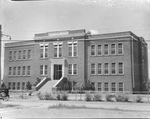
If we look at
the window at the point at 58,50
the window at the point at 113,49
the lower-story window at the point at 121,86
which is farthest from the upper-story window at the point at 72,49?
the lower-story window at the point at 121,86

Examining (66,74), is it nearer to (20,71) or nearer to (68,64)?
(68,64)

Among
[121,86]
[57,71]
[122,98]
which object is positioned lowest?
[122,98]

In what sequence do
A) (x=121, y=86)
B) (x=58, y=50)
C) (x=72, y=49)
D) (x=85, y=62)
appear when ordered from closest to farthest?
(x=121, y=86) < (x=85, y=62) < (x=72, y=49) < (x=58, y=50)

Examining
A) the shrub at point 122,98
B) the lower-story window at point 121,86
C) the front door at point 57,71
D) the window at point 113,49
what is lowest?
the shrub at point 122,98

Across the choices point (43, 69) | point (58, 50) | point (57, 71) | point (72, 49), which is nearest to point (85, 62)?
point (72, 49)

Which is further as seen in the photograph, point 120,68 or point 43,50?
point 43,50

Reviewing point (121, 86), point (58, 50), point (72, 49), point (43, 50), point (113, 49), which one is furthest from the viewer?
point (43, 50)

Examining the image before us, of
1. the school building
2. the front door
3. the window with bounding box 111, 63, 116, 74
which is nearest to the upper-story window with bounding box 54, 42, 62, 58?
the school building

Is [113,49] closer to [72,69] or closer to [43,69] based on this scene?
[72,69]

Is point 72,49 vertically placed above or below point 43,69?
above

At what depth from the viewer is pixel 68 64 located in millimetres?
25859

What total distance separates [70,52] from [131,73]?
7389 mm

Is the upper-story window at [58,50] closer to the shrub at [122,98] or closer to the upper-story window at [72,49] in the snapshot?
the upper-story window at [72,49]

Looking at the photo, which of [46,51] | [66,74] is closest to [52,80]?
[66,74]
